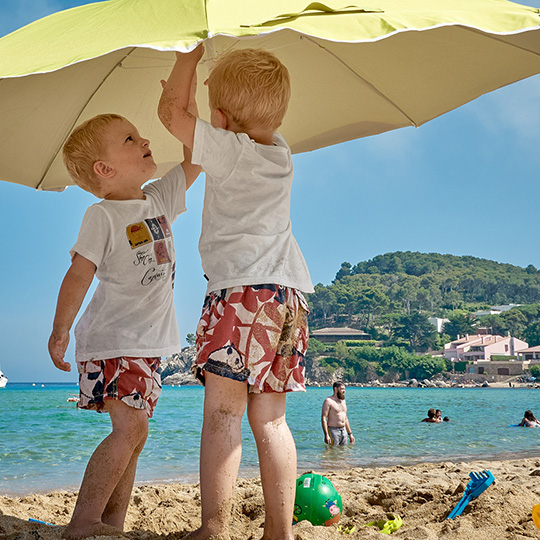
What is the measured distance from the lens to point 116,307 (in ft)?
7.98

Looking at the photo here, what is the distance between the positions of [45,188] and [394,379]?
107158 millimetres

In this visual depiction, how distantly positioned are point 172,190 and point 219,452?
4.35 ft

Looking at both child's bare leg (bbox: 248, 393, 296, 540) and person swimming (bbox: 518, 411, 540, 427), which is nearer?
child's bare leg (bbox: 248, 393, 296, 540)

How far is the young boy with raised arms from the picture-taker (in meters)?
2.28

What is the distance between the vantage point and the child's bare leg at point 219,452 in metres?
1.88

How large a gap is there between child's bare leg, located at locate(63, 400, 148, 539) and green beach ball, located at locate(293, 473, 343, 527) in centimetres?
119

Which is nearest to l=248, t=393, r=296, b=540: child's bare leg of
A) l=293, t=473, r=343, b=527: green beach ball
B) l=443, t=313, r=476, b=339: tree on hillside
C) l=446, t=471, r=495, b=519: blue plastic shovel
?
l=293, t=473, r=343, b=527: green beach ball

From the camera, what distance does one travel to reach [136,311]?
2.45m

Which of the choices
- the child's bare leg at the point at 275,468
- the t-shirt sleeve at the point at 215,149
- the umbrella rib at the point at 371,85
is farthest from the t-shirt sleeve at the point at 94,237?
the umbrella rib at the point at 371,85

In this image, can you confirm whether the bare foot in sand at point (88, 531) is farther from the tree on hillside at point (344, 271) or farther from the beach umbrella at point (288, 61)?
the tree on hillside at point (344, 271)

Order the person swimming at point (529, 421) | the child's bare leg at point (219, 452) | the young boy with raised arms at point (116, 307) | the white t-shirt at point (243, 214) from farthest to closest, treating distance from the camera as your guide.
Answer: the person swimming at point (529, 421) < the young boy with raised arms at point (116, 307) < the white t-shirt at point (243, 214) < the child's bare leg at point (219, 452)

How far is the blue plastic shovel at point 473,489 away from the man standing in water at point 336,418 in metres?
7.55

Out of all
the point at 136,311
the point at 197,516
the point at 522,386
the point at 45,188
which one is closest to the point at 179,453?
the point at 197,516

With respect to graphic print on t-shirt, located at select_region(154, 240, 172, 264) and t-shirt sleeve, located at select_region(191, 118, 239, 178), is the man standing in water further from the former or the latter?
t-shirt sleeve, located at select_region(191, 118, 239, 178)
